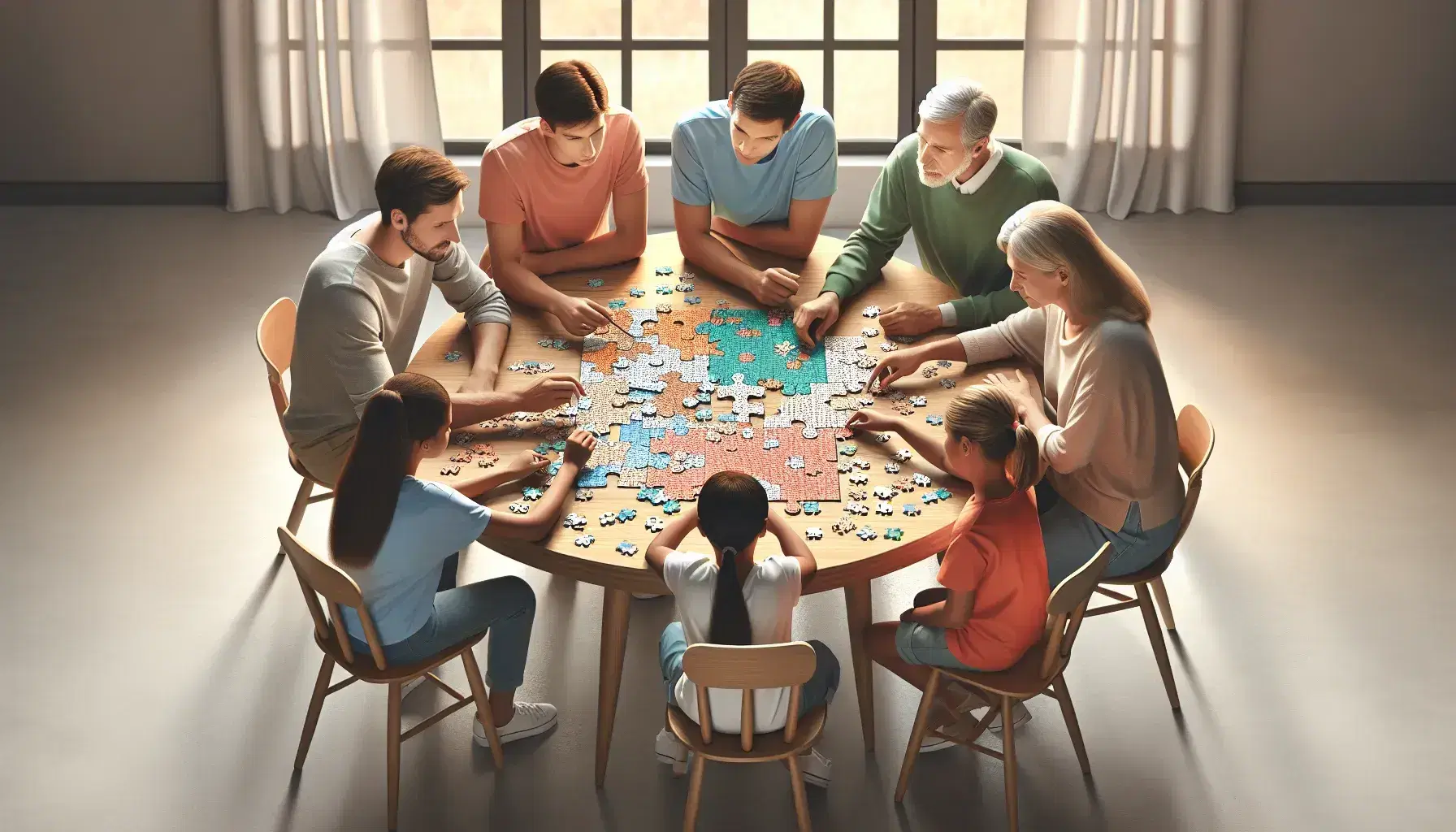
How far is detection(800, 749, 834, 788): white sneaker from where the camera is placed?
11.4 feet

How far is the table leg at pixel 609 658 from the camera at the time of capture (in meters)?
3.24

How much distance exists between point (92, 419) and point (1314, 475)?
4436mm

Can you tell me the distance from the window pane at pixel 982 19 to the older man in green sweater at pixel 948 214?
355cm

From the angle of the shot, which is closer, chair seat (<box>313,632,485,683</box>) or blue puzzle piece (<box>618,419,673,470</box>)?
chair seat (<box>313,632,485,683</box>)

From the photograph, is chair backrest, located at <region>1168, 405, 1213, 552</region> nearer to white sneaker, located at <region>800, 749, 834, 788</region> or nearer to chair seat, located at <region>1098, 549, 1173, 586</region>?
chair seat, located at <region>1098, 549, 1173, 586</region>

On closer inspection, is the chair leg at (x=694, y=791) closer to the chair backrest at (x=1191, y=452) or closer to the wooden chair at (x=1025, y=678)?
the wooden chair at (x=1025, y=678)

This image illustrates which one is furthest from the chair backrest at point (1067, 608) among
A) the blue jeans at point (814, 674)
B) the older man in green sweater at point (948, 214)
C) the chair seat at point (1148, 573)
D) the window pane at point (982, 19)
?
the window pane at point (982, 19)

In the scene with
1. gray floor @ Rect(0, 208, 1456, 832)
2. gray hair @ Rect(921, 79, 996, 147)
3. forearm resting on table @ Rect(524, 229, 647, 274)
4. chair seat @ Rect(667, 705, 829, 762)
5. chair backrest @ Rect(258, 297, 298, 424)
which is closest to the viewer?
chair seat @ Rect(667, 705, 829, 762)

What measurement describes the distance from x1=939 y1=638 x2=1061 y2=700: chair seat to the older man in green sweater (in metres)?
1.08

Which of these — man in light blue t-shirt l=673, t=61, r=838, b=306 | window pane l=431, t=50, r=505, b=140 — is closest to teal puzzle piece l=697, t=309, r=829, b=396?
man in light blue t-shirt l=673, t=61, r=838, b=306

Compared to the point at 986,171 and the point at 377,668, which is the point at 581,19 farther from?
the point at 377,668

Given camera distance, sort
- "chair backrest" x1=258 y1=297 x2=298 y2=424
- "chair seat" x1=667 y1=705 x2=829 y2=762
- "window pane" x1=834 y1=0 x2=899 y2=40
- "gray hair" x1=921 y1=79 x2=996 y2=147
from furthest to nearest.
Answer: "window pane" x1=834 y1=0 x2=899 y2=40
"chair backrest" x1=258 y1=297 x2=298 y2=424
"gray hair" x1=921 y1=79 x2=996 y2=147
"chair seat" x1=667 y1=705 x2=829 y2=762

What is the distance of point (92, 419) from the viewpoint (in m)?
5.33

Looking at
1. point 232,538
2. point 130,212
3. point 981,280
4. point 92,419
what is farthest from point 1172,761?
point 130,212
